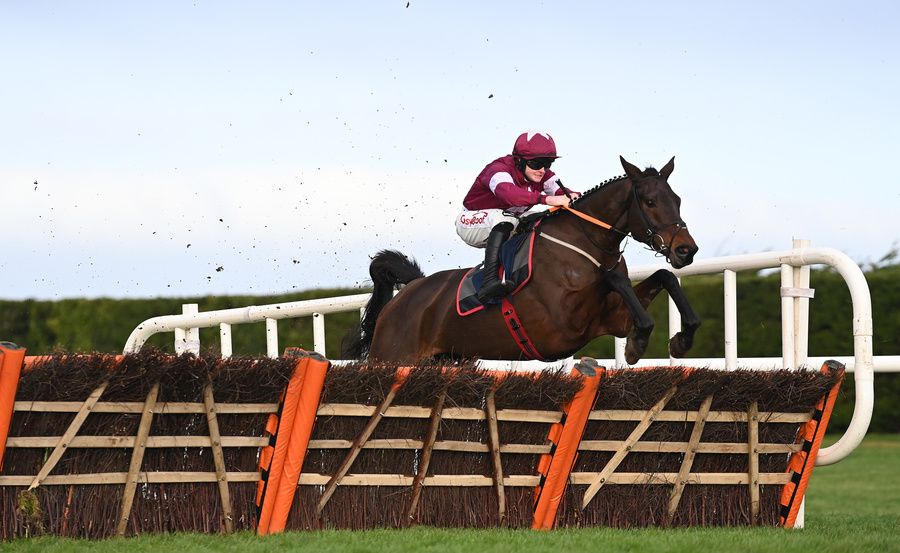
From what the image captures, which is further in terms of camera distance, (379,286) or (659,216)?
(379,286)

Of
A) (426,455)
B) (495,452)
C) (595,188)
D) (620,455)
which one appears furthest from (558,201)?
(426,455)

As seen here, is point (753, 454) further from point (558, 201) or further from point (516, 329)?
point (558, 201)

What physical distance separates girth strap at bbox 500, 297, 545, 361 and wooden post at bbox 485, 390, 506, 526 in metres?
1.72

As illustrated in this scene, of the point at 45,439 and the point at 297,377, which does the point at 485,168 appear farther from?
the point at 45,439

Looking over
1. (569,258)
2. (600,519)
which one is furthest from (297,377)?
(569,258)

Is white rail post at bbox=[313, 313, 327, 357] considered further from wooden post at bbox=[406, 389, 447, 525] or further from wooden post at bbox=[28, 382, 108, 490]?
wooden post at bbox=[28, 382, 108, 490]

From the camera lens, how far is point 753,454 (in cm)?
478

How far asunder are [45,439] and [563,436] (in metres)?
1.88

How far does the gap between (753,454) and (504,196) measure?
200 centimetres

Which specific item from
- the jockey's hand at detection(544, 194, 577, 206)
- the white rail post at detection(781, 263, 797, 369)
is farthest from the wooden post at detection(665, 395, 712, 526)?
the jockey's hand at detection(544, 194, 577, 206)

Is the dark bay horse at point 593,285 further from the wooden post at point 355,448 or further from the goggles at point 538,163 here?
the wooden post at point 355,448

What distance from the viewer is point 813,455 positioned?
489cm

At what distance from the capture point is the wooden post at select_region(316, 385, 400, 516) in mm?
4219

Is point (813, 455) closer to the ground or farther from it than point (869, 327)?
closer to the ground
